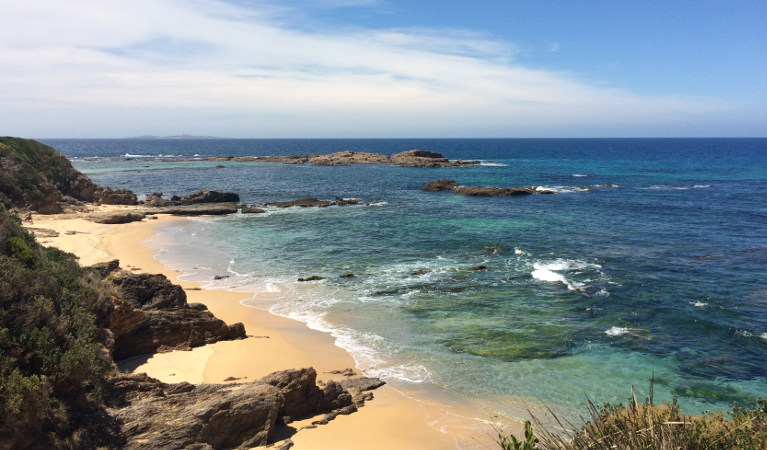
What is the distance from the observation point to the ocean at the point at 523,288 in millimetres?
13555

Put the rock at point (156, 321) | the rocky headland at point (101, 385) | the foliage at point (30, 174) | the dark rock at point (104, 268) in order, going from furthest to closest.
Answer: the foliage at point (30, 174) → the dark rock at point (104, 268) → the rock at point (156, 321) → the rocky headland at point (101, 385)

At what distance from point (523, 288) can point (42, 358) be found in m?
18.1

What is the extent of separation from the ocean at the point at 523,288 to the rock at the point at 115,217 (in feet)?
10.0

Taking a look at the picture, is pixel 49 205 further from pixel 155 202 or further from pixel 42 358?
pixel 42 358

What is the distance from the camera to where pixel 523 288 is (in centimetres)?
2111

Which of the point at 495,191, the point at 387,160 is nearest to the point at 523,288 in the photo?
the point at 495,191

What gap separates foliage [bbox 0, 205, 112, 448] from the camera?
6793mm

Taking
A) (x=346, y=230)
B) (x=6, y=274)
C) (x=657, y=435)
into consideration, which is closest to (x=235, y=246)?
(x=346, y=230)

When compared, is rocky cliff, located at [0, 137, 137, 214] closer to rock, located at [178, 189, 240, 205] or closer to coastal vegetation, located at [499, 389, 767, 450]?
rock, located at [178, 189, 240, 205]

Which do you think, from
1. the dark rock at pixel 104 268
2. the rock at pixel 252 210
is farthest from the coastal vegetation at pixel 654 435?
the rock at pixel 252 210

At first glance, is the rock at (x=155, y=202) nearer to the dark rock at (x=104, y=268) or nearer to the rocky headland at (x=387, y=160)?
the dark rock at (x=104, y=268)

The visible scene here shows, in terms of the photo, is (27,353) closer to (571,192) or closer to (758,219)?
(758,219)

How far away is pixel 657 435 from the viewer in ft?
18.6

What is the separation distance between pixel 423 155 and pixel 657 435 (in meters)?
92.0
